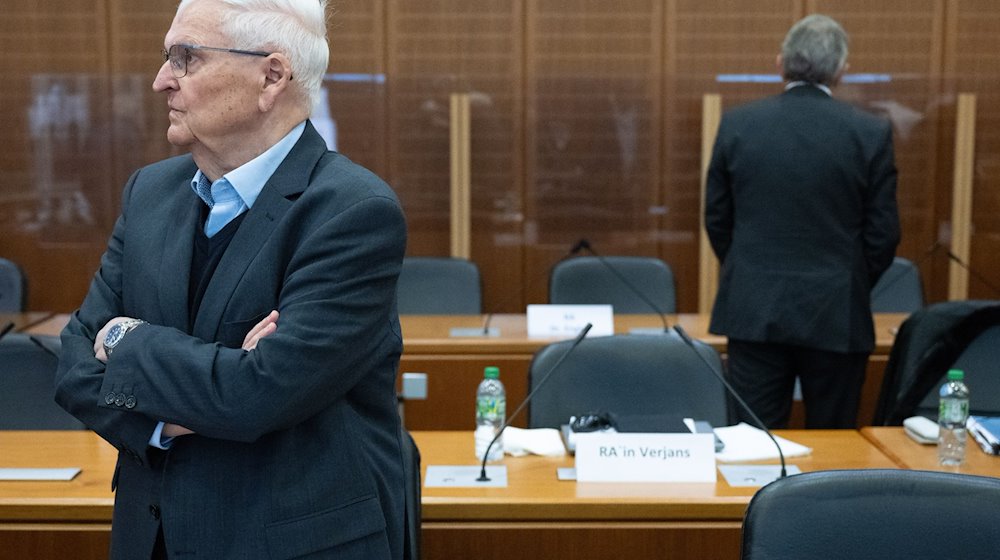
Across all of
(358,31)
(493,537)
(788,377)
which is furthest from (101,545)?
(358,31)

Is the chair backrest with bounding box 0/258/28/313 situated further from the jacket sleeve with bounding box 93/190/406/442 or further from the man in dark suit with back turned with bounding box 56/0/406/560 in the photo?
the jacket sleeve with bounding box 93/190/406/442

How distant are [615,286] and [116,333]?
11.4ft

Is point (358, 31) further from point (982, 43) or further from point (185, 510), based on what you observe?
point (185, 510)

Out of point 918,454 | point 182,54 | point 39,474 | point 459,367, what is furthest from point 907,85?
point 182,54

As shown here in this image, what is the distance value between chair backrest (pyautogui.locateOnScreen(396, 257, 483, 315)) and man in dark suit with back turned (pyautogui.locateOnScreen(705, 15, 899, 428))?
139 centimetres

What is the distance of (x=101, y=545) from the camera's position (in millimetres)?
2609

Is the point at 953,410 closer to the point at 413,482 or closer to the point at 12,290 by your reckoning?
the point at 413,482

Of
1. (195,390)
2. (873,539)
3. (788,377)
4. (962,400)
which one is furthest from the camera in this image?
(788,377)

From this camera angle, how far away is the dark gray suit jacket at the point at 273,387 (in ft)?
5.58

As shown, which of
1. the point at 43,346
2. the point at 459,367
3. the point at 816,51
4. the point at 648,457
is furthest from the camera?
the point at 459,367

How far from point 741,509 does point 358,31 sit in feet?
14.4

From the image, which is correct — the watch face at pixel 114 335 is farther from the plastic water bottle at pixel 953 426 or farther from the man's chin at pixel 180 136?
the plastic water bottle at pixel 953 426

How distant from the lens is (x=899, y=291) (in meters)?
5.39

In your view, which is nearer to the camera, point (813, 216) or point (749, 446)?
point (749, 446)
